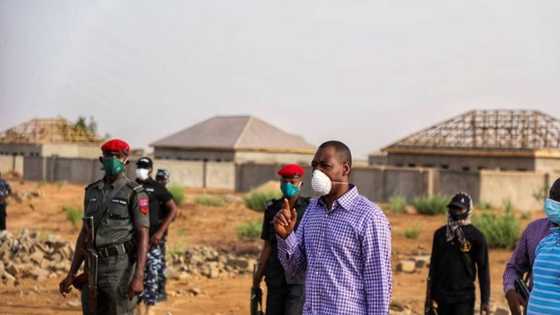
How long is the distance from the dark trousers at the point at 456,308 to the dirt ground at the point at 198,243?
4.58 meters

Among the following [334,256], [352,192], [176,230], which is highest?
[352,192]

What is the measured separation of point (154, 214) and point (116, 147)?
3053 millimetres

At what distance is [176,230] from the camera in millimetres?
23375

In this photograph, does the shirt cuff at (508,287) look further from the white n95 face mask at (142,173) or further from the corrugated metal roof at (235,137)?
the corrugated metal roof at (235,137)

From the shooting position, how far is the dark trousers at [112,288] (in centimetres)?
606

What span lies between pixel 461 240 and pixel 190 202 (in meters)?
25.0

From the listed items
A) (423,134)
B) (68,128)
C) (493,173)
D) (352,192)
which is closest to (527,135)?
(423,134)

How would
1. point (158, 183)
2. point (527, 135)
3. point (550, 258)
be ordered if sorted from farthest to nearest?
point (527, 135)
point (158, 183)
point (550, 258)

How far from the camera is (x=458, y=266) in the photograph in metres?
7.24

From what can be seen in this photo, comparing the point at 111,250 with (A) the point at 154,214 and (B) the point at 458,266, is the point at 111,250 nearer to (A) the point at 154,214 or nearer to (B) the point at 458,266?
(B) the point at 458,266

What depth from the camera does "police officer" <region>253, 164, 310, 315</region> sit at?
21.5 ft

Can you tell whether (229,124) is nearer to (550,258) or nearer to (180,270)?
(180,270)

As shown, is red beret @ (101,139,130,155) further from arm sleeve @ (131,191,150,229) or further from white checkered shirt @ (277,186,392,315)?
white checkered shirt @ (277,186,392,315)

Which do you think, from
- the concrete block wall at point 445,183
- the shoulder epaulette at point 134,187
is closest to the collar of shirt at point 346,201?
the shoulder epaulette at point 134,187
